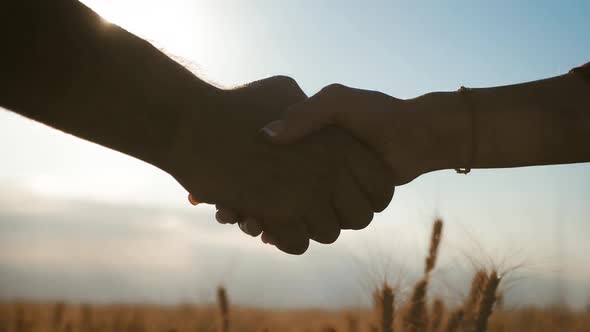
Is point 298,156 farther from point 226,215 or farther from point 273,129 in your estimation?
point 226,215

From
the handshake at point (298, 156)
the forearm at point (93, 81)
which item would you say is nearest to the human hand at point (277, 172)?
the handshake at point (298, 156)

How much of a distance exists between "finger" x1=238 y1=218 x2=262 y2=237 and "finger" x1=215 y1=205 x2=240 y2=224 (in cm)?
4

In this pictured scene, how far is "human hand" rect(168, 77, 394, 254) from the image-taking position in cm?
237

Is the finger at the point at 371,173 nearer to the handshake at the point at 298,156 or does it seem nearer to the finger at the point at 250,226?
the handshake at the point at 298,156

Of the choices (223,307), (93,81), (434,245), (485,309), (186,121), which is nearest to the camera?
(93,81)

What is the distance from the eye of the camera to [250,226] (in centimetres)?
259

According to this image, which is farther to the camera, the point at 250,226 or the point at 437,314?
the point at 250,226

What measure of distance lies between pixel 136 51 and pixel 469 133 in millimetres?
1564

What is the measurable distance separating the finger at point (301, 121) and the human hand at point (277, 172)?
0.08m

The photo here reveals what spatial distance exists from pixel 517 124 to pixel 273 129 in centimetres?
115

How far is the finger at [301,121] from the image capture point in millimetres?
2516

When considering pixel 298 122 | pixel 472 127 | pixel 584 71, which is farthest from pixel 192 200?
pixel 584 71

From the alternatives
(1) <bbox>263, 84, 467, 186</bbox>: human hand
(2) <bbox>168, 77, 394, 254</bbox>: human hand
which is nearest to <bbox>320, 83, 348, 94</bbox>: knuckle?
(1) <bbox>263, 84, 467, 186</bbox>: human hand

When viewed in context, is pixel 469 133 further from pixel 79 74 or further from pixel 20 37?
pixel 20 37
